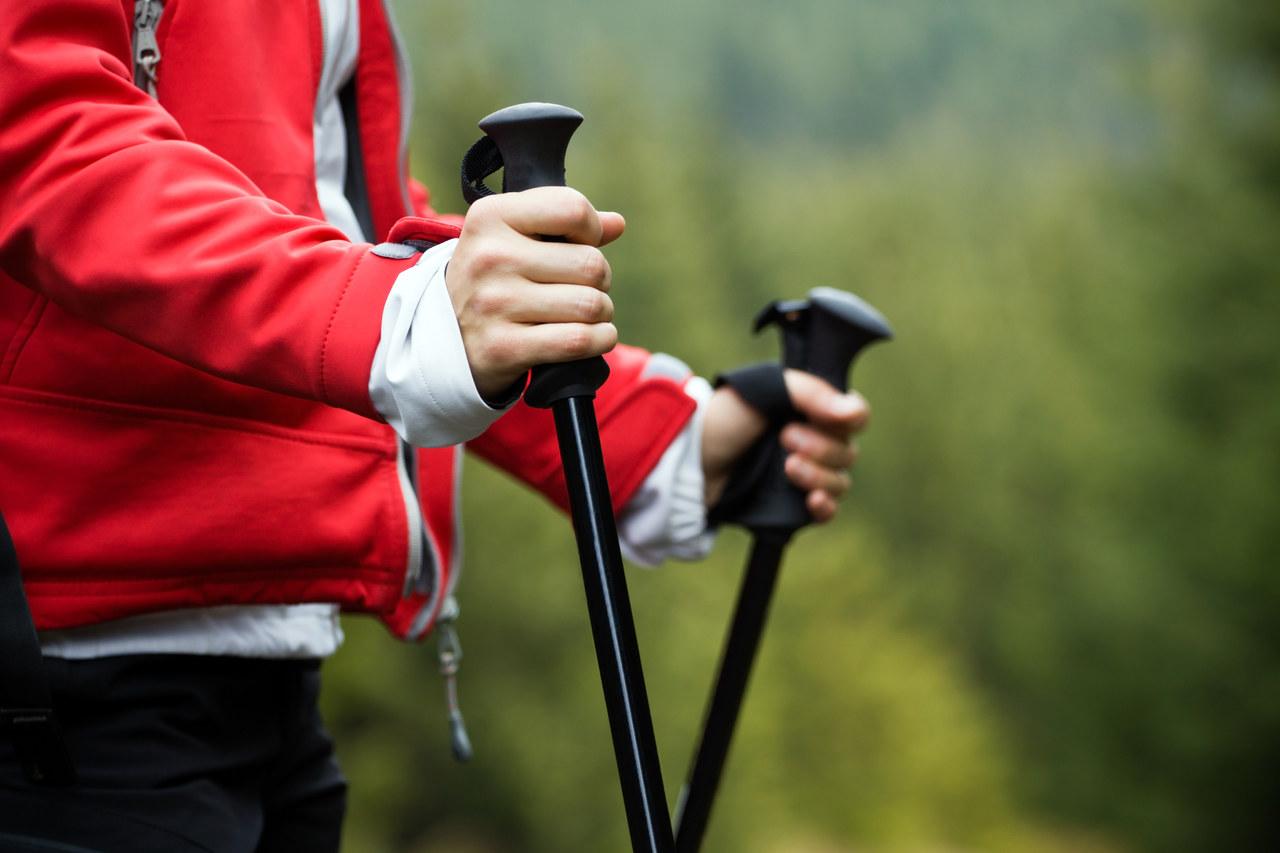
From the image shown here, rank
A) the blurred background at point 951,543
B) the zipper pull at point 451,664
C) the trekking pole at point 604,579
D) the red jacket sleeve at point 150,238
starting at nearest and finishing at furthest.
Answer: the red jacket sleeve at point 150,238, the trekking pole at point 604,579, the zipper pull at point 451,664, the blurred background at point 951,543

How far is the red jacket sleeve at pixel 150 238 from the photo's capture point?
0.89 meters

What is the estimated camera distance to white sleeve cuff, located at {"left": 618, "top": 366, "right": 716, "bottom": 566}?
1.50 meters

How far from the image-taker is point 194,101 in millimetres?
1073

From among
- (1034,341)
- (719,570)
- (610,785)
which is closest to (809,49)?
(1034,341)

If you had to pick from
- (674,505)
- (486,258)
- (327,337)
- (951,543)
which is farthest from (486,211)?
(951,543)

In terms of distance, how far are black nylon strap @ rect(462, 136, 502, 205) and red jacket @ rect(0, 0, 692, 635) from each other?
4 cm

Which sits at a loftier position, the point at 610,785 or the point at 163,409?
the point at 163,409

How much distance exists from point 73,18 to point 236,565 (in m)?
0.44

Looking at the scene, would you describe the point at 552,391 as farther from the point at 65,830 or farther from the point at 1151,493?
the point at 1151,493

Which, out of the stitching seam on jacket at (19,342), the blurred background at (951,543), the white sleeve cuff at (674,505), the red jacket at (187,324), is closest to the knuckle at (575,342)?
the red jacket at (187,324)

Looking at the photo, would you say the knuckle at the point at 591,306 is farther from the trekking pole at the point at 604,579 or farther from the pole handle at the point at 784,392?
the pole handle at the point at 784,392

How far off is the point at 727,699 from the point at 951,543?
1939cm

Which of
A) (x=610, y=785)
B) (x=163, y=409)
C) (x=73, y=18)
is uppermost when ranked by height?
(x=73, y=18)

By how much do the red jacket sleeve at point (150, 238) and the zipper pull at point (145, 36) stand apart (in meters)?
0.10
